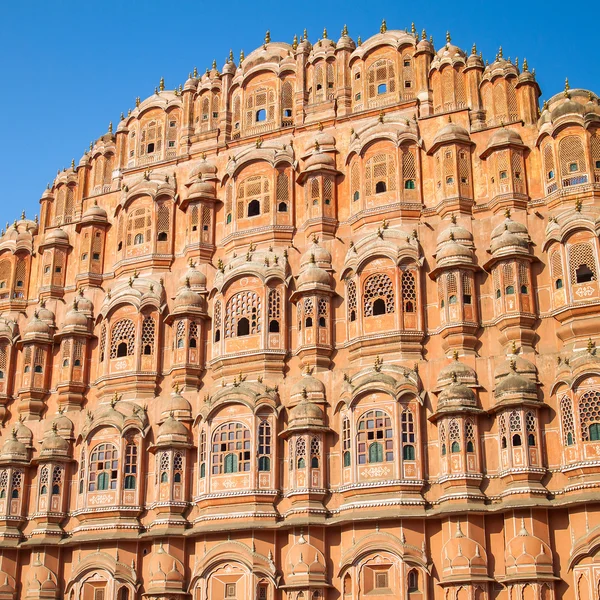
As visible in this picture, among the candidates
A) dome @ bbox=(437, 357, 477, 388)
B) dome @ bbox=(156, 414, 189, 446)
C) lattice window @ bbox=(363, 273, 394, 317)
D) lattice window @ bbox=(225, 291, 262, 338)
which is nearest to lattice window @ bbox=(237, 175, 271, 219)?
lattice window @ bbox=(225, 291, 262, 338)

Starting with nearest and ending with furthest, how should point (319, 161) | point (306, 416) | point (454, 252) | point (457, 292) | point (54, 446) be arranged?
point (306, 416), point (457, 292), point (454, 252), point (54, 446), point (319, 161)

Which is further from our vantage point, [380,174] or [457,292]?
[380,174]

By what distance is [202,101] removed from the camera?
37594 millimetres

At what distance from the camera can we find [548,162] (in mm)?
30875

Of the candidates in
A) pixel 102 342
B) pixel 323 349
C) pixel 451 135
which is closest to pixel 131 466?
pixel 102 342

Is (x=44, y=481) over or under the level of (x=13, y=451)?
under

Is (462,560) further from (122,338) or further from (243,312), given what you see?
(122,338)

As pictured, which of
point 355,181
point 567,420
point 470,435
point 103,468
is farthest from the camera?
point 355,181

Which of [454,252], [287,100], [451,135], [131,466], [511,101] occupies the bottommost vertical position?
[131,466]

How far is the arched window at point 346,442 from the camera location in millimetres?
28984

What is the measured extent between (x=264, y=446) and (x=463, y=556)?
6987mm

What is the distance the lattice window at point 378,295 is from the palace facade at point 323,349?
0.07 m

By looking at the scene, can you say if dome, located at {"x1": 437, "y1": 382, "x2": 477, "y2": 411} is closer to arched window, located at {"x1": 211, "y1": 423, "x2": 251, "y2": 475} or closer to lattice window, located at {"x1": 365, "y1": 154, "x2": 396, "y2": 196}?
arched window, located at {"x1": 211, "y1": 423, "x2": 251, "y2": 475}

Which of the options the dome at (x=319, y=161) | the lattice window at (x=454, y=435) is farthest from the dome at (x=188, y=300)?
the lattice window at (x=454, y=435)
